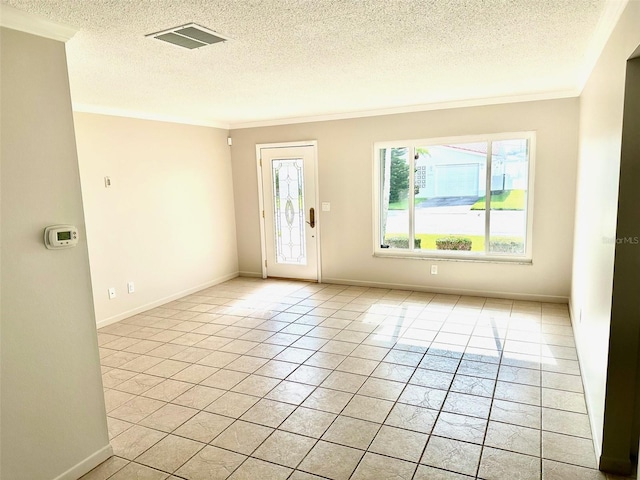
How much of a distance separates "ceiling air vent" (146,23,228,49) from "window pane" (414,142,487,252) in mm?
3437

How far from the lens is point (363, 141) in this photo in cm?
563

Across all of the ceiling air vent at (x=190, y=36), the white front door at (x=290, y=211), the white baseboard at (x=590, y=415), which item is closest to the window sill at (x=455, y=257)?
the white front door at (x=290, y=211)

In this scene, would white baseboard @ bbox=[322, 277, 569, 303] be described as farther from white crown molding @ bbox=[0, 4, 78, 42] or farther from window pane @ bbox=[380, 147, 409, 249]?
white crown molding @ bbox=[0, 4, 78, 42]

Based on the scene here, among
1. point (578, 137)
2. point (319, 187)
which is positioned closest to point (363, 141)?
point (319, 187)

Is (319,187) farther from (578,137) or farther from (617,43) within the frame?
(617,43)

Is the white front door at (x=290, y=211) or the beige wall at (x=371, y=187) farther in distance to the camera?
the white front door at (x=290, y=211)

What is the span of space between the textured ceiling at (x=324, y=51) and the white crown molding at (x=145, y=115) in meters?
0.03

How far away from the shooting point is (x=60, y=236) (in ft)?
7.04

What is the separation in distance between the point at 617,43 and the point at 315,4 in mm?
1563

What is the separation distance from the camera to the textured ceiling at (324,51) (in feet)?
7.11

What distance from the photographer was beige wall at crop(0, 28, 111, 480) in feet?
6.40

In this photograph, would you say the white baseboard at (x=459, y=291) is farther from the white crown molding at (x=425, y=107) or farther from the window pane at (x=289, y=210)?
the white crown molding at (x=425, y=107)

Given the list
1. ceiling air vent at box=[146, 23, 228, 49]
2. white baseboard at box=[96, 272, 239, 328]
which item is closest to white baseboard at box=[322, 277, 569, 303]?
white baseboard at box=[96, 272, 239, 328]

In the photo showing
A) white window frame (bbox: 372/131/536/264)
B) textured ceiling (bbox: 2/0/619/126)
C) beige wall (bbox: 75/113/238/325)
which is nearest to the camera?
textured ceiling (bbox: 2/0/619/126)
